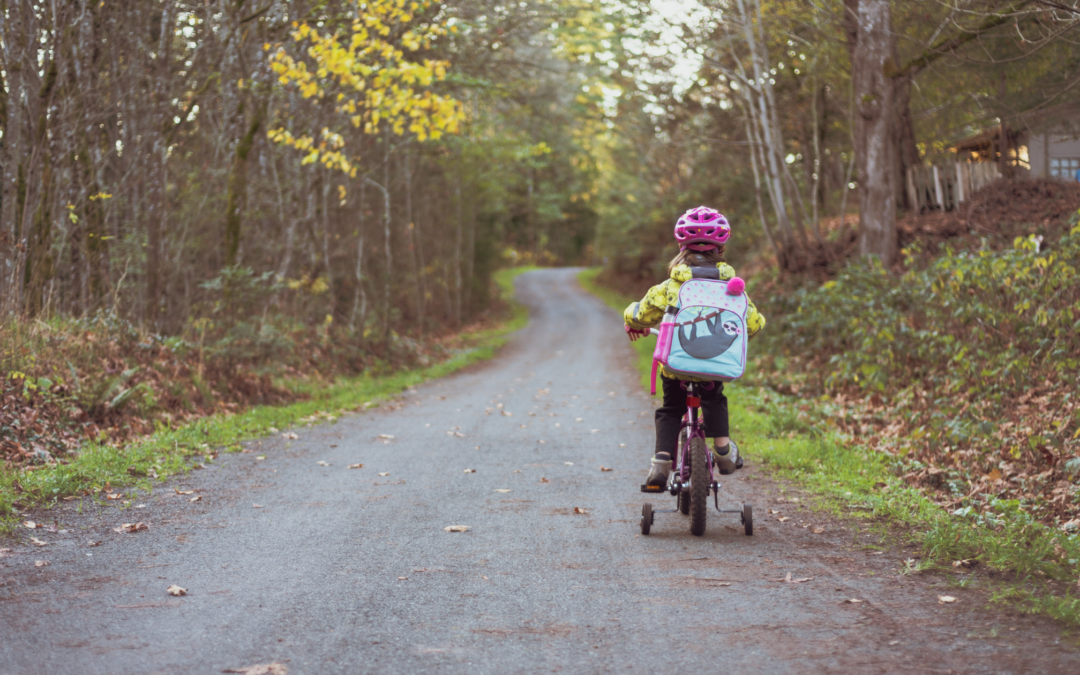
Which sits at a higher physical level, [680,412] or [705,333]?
[705,333]

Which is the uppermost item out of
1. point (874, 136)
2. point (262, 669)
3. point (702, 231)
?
point (874, 136)

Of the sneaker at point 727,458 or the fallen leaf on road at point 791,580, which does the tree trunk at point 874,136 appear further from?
the fallen leaf on road at point 791,580

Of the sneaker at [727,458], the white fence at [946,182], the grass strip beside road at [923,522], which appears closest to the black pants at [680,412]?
the sneaker at [727,458]

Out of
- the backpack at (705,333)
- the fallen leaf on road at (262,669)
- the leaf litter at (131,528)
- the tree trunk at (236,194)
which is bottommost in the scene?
the leaf litter at (131,528)

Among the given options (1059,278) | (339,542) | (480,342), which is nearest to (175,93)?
(339,542)

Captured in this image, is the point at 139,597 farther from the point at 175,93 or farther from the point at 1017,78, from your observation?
the point at 1017,78

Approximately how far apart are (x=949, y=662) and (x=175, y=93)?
12647mm

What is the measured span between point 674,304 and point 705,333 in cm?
30

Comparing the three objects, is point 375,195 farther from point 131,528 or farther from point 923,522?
point 923,522

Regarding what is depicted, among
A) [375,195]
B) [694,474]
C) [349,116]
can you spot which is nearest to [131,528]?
[694,474]

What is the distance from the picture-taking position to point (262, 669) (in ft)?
11.5

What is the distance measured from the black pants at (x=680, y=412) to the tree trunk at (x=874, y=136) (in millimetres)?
11723

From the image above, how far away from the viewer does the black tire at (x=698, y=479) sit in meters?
5.65

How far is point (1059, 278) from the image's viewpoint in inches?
368
